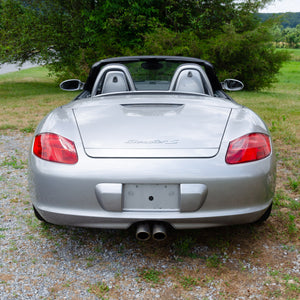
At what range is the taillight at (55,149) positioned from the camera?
2379mm

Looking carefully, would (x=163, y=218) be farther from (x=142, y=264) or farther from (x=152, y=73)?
(x=152, y=73)

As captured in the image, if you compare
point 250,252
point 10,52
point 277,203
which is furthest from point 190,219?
point 10,52

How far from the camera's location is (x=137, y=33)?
15.4 meters

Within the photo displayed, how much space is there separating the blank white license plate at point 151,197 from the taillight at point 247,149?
1.33ft

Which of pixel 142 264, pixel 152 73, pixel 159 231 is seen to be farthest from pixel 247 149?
pixel 152 73

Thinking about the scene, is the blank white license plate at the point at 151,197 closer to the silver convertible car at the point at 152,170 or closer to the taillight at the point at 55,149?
the silver convertible car at the point at 152,170

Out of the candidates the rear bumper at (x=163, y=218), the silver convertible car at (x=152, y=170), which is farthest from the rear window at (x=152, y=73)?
the rear bumper at (x=163, y=218)

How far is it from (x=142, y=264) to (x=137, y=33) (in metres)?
14.0

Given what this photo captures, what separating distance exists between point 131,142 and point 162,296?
937 mm

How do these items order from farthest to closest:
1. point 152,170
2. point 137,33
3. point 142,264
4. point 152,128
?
point 137,33
point 142,264
point 152,128
point 152,170

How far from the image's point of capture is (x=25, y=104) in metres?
11.8

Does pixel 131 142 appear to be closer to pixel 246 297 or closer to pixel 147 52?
pixel 246 297

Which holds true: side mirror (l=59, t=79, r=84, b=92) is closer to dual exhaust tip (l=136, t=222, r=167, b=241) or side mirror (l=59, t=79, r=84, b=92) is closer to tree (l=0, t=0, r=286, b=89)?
dual exhaust tip (l=136, t=222, r=167, b=241)

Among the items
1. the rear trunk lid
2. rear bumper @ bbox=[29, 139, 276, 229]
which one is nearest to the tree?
the rear trunk lid
